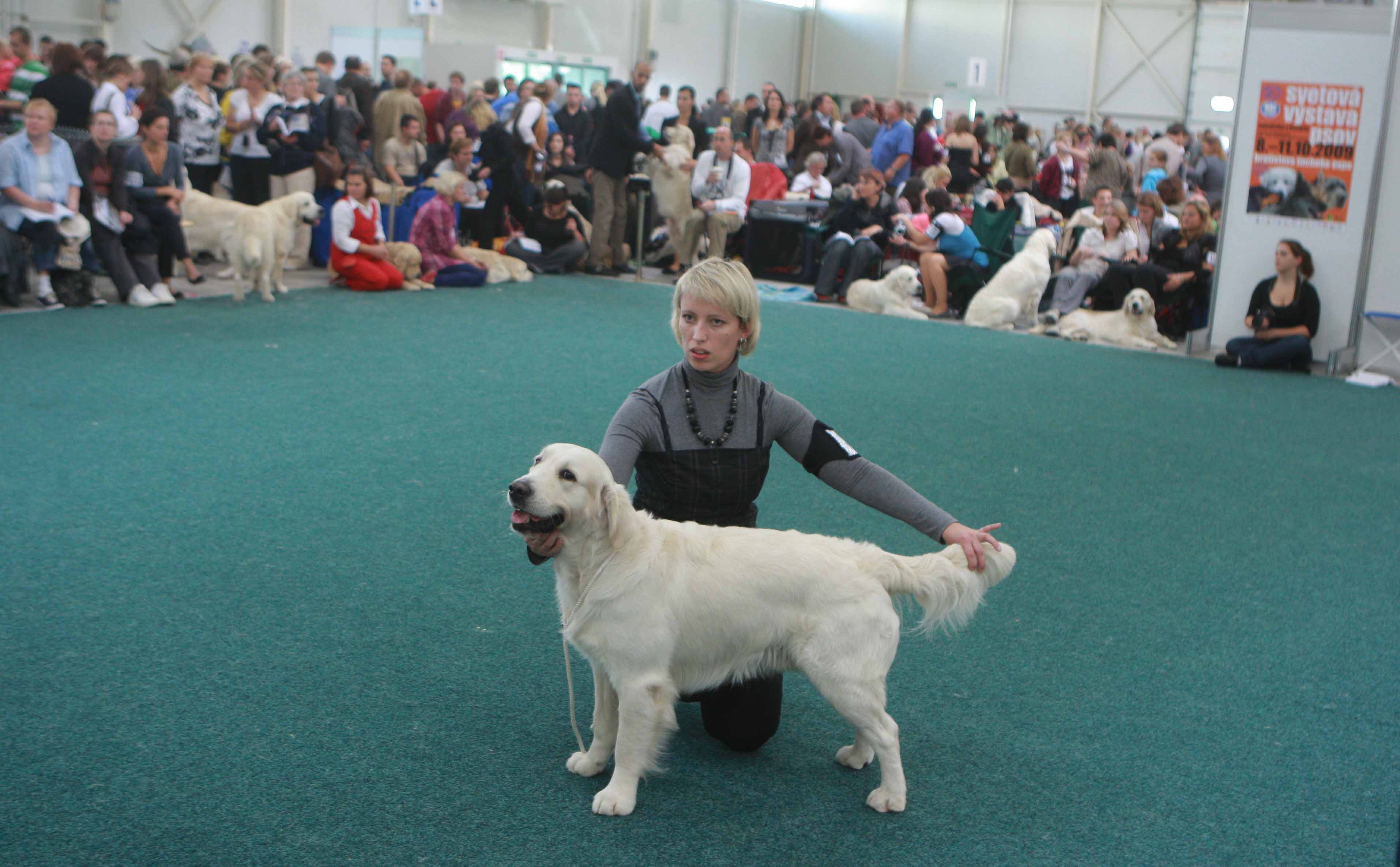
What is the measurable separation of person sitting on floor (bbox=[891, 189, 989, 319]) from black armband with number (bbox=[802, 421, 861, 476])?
8376 millimetres

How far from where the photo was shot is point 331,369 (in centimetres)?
709

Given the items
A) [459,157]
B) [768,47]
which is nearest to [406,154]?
[459,157]

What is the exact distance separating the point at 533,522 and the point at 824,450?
2.75 feet

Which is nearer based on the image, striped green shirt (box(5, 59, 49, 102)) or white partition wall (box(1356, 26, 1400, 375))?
white partition wall (box(1356, 26, 1400, 375))

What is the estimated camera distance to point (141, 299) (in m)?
8.84

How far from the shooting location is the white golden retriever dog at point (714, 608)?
2.47 m

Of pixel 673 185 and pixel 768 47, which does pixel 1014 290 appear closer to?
pixel 673 185

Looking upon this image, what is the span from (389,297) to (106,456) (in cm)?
526

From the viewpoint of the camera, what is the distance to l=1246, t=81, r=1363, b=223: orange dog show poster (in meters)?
8.85

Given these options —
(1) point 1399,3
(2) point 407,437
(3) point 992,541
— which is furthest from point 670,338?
(3) point 992,541

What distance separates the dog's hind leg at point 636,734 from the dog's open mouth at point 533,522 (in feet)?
1.23

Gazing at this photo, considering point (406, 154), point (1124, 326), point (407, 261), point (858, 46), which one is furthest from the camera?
point (858, 46)

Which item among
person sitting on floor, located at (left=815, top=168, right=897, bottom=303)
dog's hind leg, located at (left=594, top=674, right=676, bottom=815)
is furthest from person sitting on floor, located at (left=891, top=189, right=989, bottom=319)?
dog's hind leg, located at (left=594, top=674, right=676, bottom=815)

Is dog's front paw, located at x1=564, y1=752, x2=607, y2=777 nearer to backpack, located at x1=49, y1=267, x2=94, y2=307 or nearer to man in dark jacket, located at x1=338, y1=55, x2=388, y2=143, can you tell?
backpack, located at x1=49, y1=267, x2=94, y2=307
